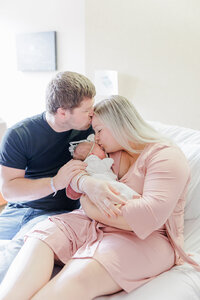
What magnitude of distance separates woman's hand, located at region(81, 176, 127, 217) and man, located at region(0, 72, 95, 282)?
0.42 ft

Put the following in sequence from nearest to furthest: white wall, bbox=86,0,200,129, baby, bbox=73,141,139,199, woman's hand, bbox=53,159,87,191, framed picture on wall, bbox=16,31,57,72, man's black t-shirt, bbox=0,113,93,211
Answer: baby, bbox=73,141,139,199 < woman's hand, bbox=53,159,87,191 < man's black t-shirt, bbox=0,113,93,211 < white wall, bbox=86,0,200,129 < framed picture on wall, bbox=16,31,57,72

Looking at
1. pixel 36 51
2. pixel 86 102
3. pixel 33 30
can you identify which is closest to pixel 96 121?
pixel 86 102

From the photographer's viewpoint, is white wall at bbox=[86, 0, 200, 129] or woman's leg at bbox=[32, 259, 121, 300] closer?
woman's leg at bbox=[32, 259, 121, 300]

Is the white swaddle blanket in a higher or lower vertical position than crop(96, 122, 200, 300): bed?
higher

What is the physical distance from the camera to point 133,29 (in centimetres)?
240

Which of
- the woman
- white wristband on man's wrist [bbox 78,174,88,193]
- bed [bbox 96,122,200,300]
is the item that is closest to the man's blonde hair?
the woman

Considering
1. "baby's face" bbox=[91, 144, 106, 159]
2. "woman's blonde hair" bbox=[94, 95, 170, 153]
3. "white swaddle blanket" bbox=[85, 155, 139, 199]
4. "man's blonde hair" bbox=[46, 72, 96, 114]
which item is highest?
"man's blonde hair" bbox=[46, 72, 96, 114]

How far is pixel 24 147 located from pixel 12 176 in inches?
6.0

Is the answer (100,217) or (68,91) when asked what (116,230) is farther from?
(68,91)

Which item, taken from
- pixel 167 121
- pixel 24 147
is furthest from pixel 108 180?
pixel 167 121

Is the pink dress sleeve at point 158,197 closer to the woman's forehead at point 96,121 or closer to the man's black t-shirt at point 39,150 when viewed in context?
the woman's forehead at point 96,121

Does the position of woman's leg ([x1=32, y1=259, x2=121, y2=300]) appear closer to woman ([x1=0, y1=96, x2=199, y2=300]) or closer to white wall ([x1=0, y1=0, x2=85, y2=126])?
woman ([x1=0, y1=96, x2=199, y2=300])

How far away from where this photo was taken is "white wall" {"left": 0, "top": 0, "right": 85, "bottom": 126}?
9.62ft

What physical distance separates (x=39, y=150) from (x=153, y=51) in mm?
1398
